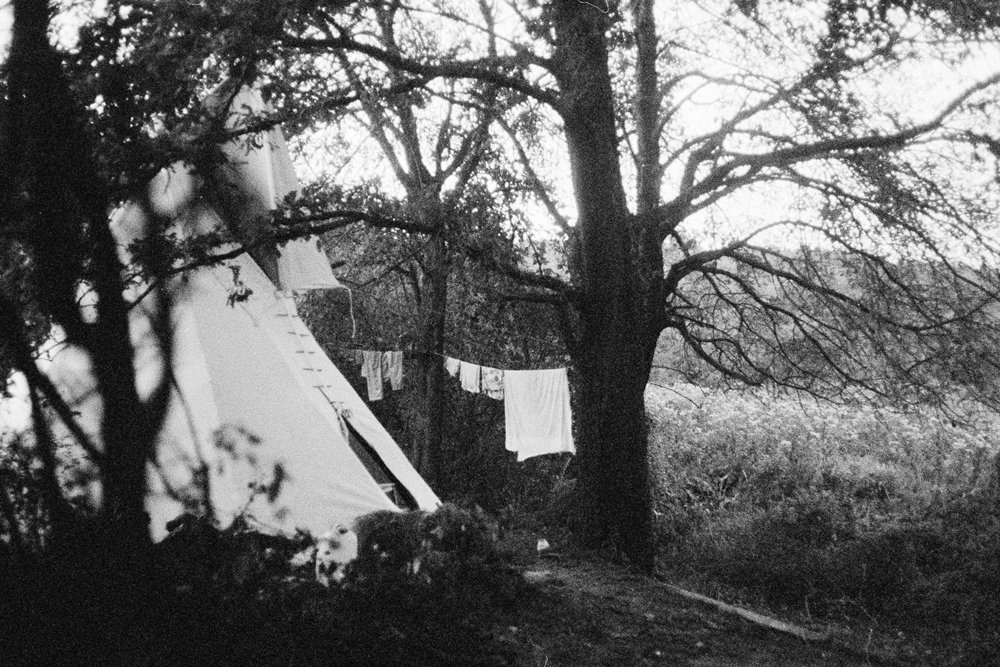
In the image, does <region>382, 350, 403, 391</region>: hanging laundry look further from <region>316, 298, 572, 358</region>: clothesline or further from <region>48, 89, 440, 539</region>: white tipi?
<region>48, 89, 440, 539</region>: white tipi

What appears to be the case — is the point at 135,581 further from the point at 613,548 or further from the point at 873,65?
the point at 873,65

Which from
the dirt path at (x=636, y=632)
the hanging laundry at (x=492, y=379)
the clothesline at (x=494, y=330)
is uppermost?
the clothesline at (x=494, y=330)

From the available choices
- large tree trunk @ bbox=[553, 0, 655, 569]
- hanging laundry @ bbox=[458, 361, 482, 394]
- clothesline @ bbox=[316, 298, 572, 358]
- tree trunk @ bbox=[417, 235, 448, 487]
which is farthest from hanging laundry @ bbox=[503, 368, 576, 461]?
large tree trunk @ bbox=[553, 0, 655, 569]

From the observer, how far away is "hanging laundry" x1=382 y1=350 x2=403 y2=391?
12312 mm

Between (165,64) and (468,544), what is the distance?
2969 millimetres

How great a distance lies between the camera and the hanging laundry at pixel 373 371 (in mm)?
12250

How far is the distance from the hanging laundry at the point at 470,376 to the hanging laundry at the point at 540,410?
2.12ft

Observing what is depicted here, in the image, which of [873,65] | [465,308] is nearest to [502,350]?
[465,308]

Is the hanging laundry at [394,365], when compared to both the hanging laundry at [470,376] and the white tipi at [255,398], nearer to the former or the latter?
the hanging laundry at [470,376]

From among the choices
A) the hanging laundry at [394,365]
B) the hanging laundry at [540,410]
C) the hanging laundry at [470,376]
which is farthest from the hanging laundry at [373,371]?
the hanging laundry at [540,410]

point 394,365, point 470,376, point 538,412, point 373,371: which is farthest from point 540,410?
point 373,371

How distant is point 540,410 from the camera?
11.0m

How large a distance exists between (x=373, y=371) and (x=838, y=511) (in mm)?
6708

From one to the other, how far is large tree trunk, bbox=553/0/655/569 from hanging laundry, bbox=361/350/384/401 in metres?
4.86
